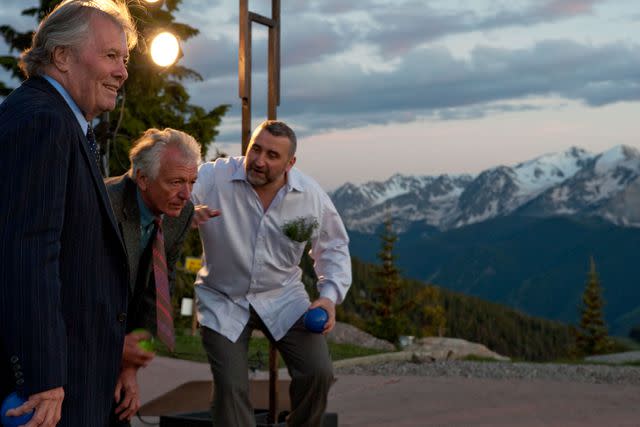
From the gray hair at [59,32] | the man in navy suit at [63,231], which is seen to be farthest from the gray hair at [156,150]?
the gray hair at [59,32]

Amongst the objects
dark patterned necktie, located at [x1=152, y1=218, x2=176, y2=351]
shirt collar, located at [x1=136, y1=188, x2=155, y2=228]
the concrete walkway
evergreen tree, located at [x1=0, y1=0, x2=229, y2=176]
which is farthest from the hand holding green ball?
evergreen tree, located at [x1=0, y1=0, x2=229, y2=176]

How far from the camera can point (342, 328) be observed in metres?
24.8

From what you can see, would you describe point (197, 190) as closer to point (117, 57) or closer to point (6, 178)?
point (117, 57)

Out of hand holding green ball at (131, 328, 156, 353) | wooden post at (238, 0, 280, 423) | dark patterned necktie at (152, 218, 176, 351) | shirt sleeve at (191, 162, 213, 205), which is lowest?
hand holding green ball at (131, 328, 156, 353)

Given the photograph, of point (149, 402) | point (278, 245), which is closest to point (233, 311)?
point (278, 245)

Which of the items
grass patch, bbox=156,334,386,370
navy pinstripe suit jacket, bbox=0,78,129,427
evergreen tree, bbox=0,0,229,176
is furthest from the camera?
evergreen tree, bbox=0,0,229,176

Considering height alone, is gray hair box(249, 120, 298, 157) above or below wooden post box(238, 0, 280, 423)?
below

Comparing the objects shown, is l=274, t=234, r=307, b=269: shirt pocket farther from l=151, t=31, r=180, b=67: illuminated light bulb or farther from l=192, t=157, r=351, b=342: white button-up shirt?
l=151, t=31, r=180, b=67: illuminated light bulb

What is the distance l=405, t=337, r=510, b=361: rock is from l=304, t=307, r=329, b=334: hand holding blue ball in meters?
8.87

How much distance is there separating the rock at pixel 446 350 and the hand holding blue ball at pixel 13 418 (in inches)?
452

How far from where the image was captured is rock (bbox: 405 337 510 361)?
1410 centimetres

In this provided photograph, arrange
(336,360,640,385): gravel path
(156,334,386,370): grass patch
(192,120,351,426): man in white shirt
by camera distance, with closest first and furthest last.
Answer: (192,120,351,426): man in white shirt → (336,360,640,385): gravel path → (156,334,386,370): grass patch

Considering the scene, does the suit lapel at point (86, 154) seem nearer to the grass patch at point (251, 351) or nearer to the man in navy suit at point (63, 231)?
the man in navy suit at point (63, 231)

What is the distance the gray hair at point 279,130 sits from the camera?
4.93m
